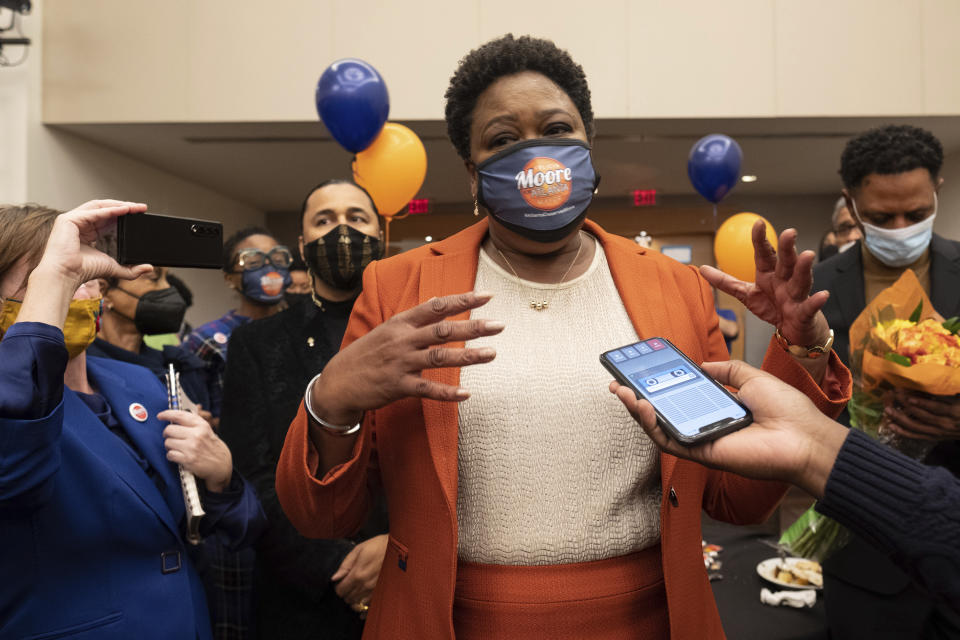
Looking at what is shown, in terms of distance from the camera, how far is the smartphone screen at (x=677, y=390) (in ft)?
2.86

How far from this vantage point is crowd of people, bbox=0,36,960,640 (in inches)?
35.2

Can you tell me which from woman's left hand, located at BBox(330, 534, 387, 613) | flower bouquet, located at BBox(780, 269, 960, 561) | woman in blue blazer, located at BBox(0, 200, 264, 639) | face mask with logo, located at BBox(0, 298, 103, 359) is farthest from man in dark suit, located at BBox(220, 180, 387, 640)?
flower bouquet, located at BBox(780, 269, 960, 561)

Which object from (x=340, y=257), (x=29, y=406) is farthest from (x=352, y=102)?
(x=29, y=406)

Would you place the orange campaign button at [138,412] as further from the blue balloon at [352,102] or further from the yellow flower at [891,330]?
the blue balloon at [352,102]

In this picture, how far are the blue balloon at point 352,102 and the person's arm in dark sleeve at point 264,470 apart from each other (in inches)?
72.5

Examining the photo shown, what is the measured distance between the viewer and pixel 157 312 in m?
2.75

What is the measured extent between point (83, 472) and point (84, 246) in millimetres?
448

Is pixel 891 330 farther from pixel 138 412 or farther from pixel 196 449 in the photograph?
pixel 138 412

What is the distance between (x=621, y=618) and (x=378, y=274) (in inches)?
29.7

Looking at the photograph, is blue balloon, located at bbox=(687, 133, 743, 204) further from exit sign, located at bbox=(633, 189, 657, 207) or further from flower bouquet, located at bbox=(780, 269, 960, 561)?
exit sign, located at bbox=(633, 189, 657, 207)

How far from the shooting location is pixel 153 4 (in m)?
5.71

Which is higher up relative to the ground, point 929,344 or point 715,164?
point 715,164

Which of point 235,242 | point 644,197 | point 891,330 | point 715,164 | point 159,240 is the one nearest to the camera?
point 159,240

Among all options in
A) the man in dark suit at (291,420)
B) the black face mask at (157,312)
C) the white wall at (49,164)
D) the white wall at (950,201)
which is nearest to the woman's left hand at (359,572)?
the man in dark suit at (291,420)
